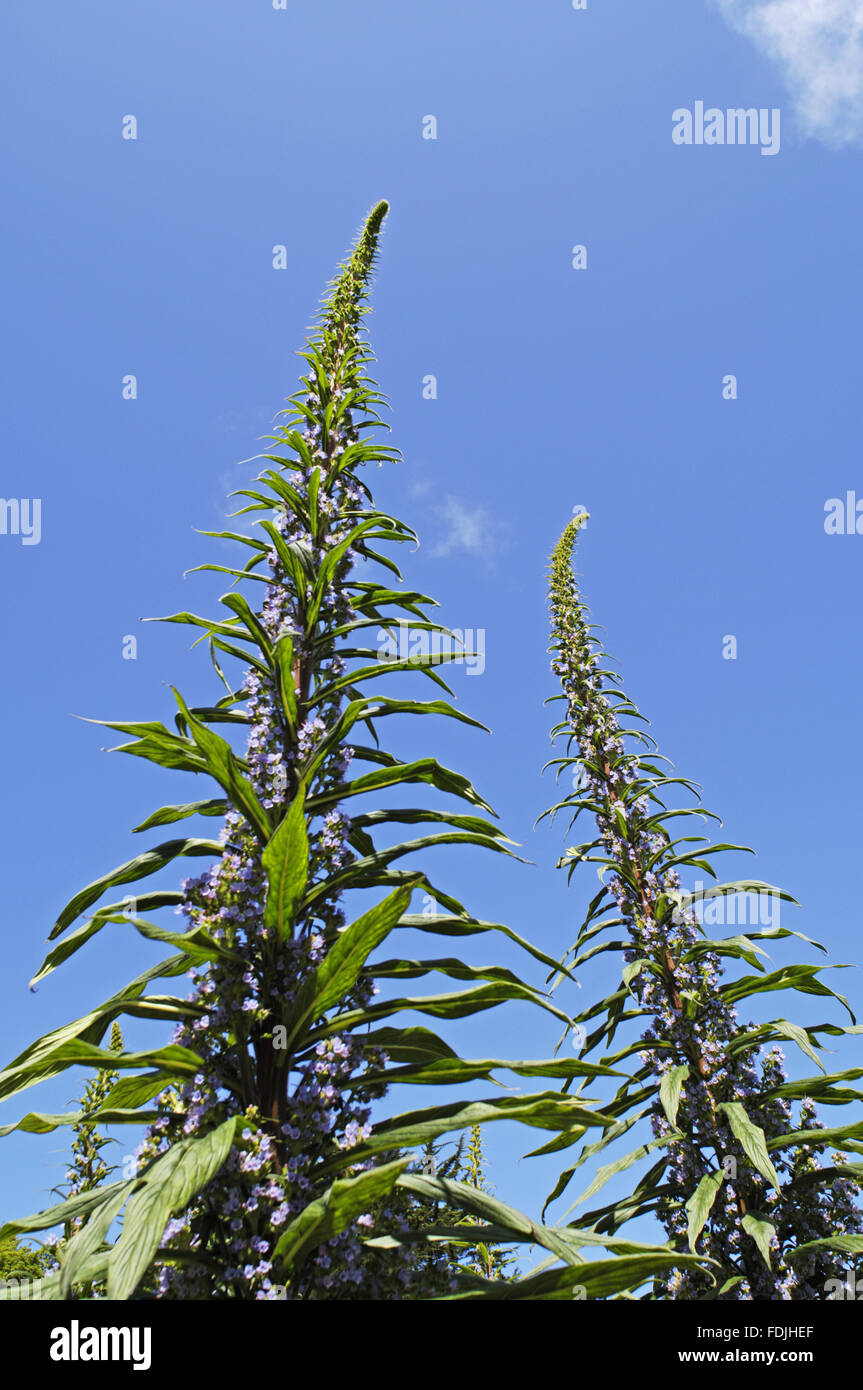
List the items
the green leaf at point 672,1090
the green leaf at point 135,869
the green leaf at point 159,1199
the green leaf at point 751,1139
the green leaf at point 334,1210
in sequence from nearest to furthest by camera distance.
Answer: the green leaf at point 159,1199
the green leaf at point 334,1210
the green leaf at point 135,869
the green leaf at point 751,1139
the green leaf at point 672,1090

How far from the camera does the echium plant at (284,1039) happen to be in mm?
2492

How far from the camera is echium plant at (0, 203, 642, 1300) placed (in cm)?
249

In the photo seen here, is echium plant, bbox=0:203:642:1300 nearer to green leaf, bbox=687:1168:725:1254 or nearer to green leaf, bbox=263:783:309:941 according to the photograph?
green leaf, bbox=263:783:309:941

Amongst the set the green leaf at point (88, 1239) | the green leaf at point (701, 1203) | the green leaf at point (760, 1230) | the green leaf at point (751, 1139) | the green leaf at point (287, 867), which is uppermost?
the green leaf at point (287, 867)

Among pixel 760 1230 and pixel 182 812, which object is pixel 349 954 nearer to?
pixel 182 812

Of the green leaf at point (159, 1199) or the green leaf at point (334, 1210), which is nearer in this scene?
the green leaf at point (159, 1199)

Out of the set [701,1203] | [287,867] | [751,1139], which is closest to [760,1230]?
[701,1203]

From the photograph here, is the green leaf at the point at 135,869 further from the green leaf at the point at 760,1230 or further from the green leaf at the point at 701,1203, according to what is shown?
the green leaf at the point at 760,1230

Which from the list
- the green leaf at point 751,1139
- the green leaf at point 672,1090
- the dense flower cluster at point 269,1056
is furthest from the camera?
the green leaf at point 672,1090

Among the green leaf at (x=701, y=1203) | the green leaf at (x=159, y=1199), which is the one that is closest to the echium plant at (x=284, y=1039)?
the green leaf at (x=159, y=1199)

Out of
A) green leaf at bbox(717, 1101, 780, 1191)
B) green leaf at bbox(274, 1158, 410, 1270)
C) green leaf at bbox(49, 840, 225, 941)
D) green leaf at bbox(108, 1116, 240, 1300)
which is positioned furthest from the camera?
green leaf at bbox(717, 1101, 780, 1191)

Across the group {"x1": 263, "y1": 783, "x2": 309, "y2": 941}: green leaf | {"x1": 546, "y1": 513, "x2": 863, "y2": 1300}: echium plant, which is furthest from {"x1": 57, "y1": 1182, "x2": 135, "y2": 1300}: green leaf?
{"x1": 546, "y1": 513, "x2": 863, "y2": 1300}: echium plant
